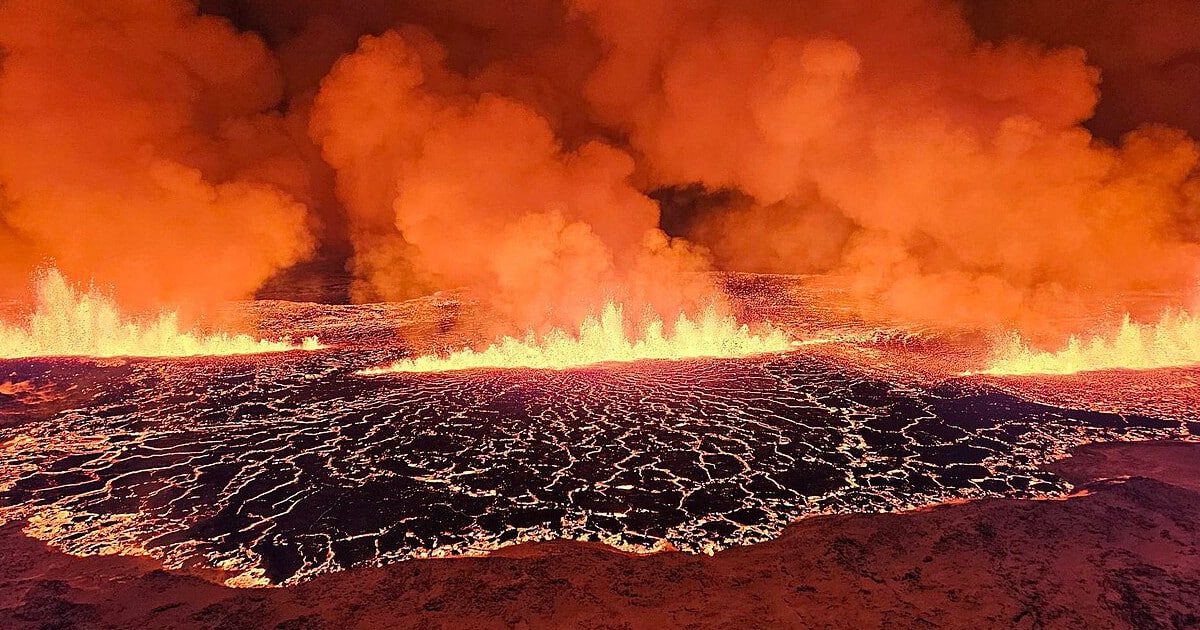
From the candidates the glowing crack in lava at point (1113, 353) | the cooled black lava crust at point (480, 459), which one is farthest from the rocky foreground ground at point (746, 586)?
the glowing crack in lava at point (1113, 353)

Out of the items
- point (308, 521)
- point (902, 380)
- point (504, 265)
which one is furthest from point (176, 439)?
point (902, 380)

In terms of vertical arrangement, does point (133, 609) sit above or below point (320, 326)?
below

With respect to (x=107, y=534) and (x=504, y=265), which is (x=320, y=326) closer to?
(x=504, y=265)

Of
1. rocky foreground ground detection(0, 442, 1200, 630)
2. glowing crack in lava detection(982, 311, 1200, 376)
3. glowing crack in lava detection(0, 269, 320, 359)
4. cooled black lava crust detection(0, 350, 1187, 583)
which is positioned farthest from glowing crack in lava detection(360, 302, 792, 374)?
rocky foreground ground detection(0, 442, 1200, 630)

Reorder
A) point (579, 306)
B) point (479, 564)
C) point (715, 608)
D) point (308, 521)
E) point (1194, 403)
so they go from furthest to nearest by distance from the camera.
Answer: point (579, 306) < point (1194, 403) < point (308, 521) < point (479, 564) < point (715, 608)

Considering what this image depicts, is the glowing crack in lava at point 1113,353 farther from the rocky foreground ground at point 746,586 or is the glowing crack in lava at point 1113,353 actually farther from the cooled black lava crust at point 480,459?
the rocky foreground ground at point 746,586

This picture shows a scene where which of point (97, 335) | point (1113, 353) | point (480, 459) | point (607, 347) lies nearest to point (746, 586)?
point (480, 459)

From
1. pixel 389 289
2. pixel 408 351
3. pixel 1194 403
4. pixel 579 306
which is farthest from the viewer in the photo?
pixel 389 289
